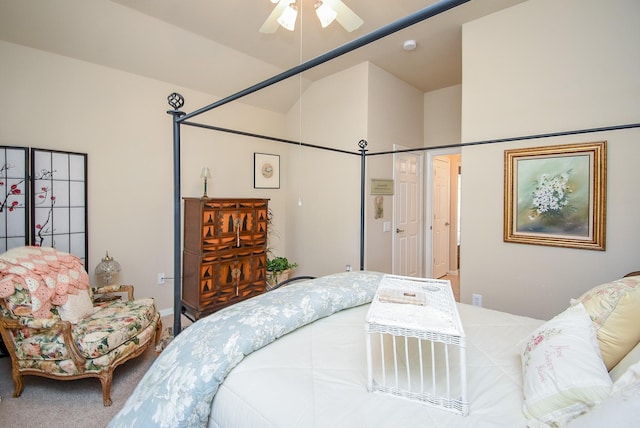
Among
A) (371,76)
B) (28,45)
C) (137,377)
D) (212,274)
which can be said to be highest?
(371,76)

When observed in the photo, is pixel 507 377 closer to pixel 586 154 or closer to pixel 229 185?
pixel 586 154

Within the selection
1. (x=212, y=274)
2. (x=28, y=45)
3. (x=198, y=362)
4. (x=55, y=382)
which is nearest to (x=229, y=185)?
(x=212, y=274)

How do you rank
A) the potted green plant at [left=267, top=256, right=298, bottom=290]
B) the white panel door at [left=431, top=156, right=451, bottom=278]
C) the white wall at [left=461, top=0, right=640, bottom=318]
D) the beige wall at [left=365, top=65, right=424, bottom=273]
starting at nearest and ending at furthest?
1. the white wall at [left=461, top=0, right=640, bottom=318]
2. the beige wall at [left=365, top=65, right=424, bottom=273]
3. the potted green plant at [left=267, top=256, right=298, bottom=290]
4. the white panel door at [left=431, top=156, right=451, bottom=278]

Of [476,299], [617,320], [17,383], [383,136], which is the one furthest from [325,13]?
[17,383]

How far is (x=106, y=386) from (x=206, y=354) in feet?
4.54

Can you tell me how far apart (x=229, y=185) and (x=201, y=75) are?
1321 millimetres

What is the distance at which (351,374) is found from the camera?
1.04m

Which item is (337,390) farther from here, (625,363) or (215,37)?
(215,37)

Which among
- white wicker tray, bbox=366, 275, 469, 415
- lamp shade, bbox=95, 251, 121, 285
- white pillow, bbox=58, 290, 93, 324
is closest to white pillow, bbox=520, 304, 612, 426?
white wicker tray, bbox=366, 275, 469, 415

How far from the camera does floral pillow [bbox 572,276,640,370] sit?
0.95 meters

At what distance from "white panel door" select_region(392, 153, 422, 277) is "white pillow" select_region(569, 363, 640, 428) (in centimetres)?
347

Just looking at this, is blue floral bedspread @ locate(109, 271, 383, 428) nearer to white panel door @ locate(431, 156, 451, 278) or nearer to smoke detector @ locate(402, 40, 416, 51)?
smoke detector @ locate(402, 40, 416, 51)

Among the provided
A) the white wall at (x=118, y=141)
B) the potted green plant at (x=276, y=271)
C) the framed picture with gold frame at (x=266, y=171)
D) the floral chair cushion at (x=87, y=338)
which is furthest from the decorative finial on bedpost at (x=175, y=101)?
the potted green plant at (x=276, y=271)

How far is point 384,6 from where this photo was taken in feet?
8.80
